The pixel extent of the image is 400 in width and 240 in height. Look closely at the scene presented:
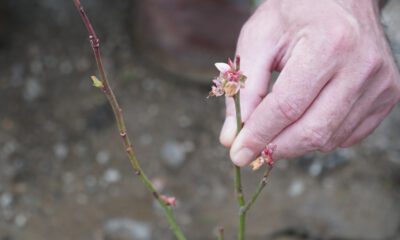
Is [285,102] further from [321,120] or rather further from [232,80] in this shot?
[232,80]

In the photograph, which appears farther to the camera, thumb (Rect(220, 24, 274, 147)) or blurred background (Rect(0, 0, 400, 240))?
blurred background (Rect(0, 0, 400, 240))

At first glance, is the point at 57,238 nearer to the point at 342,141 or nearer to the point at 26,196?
the point at 26,196

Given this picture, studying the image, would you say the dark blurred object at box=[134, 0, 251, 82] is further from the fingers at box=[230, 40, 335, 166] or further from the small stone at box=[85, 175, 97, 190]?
the fingers at box=[230, 40, 335, 166]

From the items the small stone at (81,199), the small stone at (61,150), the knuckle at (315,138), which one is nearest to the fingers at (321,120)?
the knuckle at (315,138)

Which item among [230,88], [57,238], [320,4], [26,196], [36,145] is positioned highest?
[36,145]

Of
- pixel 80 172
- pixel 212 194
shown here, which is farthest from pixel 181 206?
pixel 80 172

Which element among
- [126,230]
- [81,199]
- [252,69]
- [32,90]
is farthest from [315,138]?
[32,90]

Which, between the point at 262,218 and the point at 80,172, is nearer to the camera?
the point at 262,218

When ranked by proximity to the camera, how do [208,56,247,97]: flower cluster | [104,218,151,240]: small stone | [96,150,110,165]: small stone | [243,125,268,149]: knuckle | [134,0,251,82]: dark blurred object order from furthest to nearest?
[134,0,251,82]: dark blurred object → [96,150,110,165]: small stone → [104,218,151,240]: small stone → [243,125,268,149]: knuckle → [208,56,247,97]: flower cluster

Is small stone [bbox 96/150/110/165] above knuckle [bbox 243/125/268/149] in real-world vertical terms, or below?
above

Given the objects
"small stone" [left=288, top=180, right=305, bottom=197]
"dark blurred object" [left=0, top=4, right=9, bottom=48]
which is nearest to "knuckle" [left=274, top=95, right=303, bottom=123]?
"small stone" [left=288, top=180, right=305, bottom=197]
